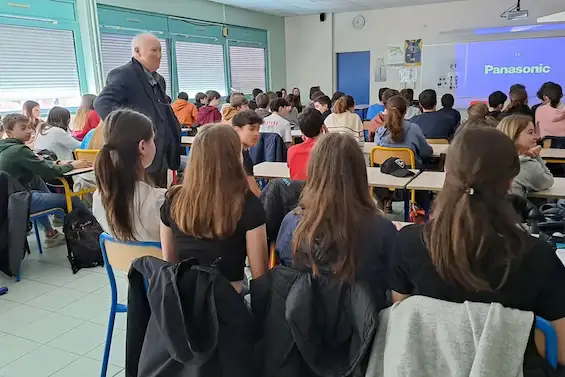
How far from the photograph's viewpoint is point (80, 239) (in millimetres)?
3604

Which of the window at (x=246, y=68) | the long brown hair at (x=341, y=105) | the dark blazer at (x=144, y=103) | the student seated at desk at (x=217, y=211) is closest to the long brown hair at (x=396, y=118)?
the long brown hair at (x=341, y=105)

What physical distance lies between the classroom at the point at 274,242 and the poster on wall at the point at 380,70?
189 inches

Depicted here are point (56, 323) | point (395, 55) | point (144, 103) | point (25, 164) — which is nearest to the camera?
point (56, 323)

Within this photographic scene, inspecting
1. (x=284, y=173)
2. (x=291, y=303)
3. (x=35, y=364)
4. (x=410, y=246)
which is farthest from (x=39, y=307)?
(x=410, y=246)

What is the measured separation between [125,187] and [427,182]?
1.89 meters

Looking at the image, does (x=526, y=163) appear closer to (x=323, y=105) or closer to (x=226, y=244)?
(x=226, y=244)

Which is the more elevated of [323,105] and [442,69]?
[442,69]

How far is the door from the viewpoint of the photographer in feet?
34.7

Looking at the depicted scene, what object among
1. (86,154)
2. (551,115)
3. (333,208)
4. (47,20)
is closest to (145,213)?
(333,208)

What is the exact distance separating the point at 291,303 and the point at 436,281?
39cm

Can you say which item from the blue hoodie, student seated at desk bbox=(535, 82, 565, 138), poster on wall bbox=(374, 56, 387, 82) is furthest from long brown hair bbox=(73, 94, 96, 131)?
poster on wall bbox=(374, 56, 387, 82)

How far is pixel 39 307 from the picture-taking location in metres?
3.05

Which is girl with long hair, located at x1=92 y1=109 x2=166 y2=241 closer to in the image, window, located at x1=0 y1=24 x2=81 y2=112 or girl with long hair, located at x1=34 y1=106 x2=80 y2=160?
girl with long hair, located at x1=34 y1=106 x2=80 y2=160

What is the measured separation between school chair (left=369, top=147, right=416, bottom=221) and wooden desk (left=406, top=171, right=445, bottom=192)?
47 cm
